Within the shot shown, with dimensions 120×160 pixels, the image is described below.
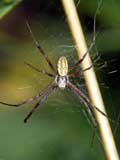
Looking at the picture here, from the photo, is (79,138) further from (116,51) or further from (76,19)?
(76,19)

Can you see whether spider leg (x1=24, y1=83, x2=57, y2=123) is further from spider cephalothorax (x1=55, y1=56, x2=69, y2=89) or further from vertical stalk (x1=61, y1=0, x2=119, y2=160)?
vertical stalk (x1=61, y1=0, x2=119, y2=160)

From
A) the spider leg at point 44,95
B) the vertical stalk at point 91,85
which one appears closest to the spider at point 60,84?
the spider leg at point 44,95

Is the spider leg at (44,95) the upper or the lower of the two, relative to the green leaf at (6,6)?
lower

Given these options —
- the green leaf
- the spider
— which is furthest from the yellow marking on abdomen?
the green leaf

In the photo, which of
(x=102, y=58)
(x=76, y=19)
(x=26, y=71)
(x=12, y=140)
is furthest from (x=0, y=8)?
(x=12, y=140)

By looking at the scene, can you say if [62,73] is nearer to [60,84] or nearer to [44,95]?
[60,84]

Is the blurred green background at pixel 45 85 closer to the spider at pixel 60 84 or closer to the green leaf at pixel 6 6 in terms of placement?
the spider at pixel 60 84
